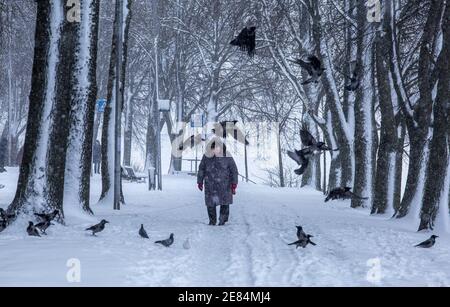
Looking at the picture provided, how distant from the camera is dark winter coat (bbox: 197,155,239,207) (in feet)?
39.2

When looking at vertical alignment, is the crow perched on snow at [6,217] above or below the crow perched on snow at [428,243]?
above

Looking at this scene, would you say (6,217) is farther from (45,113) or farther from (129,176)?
(129,176)

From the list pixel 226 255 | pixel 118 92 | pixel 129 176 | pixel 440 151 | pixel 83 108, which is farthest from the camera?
pixel 129 176

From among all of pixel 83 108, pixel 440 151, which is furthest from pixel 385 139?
pixel 83 108

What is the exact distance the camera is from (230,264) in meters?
7.19

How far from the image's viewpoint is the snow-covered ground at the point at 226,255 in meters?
6.15

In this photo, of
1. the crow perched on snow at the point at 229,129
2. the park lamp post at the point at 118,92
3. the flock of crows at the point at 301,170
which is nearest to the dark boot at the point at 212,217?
the crow perched on snow at the point at 229,129

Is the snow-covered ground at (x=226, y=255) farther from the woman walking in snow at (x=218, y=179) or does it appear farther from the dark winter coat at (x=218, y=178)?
the dark winter coat at (x=218, y=178)

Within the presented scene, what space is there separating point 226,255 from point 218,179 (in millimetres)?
4285

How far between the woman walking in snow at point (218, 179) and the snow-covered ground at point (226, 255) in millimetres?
368

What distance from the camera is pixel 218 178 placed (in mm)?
12133

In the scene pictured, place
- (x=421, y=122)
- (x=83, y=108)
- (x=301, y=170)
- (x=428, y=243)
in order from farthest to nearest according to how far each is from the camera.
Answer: (x=301, y=170), (x=421, y=122), (x=83, y=108), (x=428, y=243)
